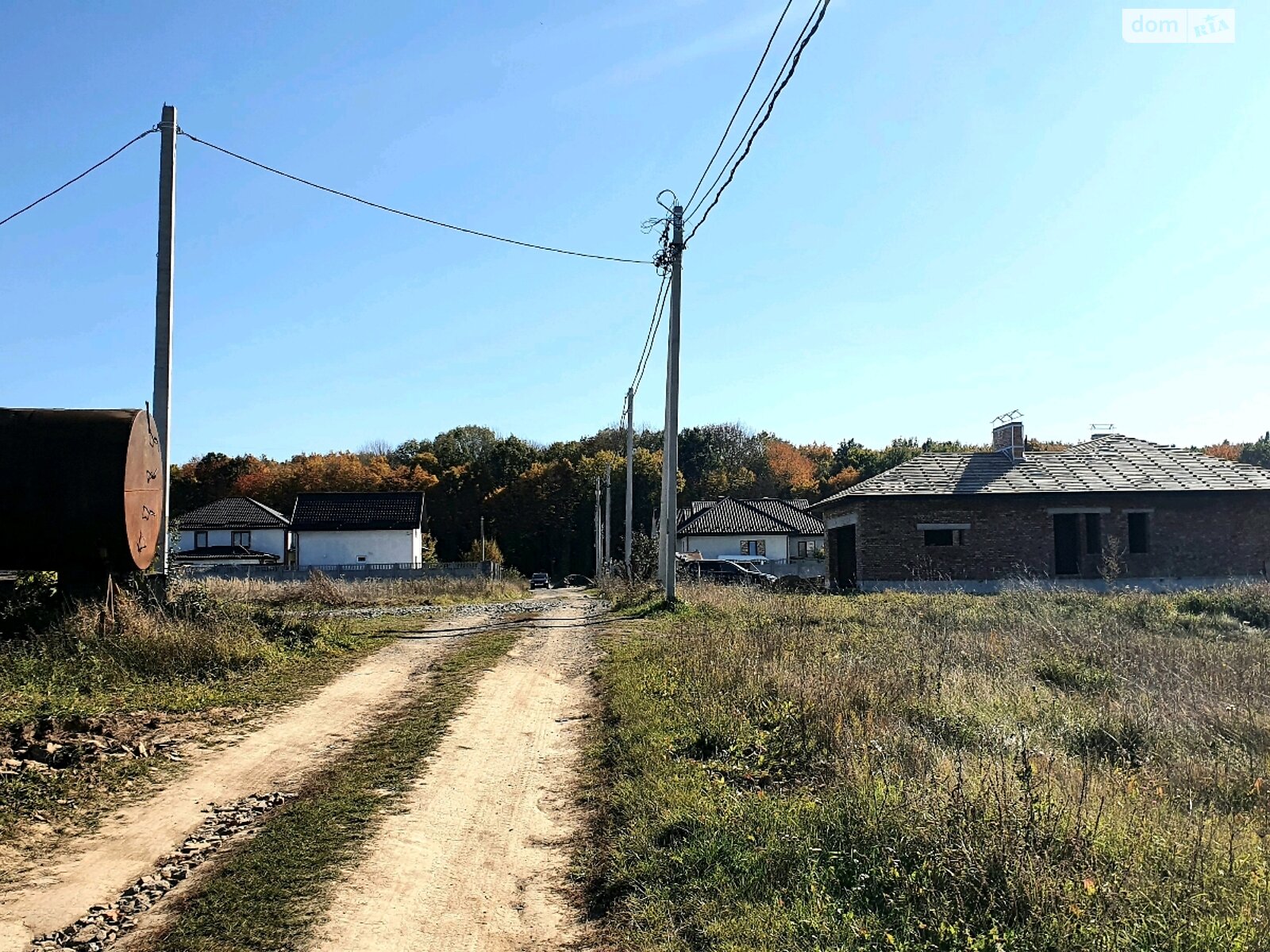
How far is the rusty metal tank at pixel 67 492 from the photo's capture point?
1111 cm

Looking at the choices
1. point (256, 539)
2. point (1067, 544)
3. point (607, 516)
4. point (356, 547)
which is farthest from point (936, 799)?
point (256, 539)

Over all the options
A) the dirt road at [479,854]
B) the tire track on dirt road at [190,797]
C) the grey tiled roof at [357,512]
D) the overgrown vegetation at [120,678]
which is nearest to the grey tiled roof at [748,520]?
the grey tiled roof at [357,512]

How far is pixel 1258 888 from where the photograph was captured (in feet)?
13.3

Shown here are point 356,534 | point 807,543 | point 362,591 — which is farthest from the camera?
point 807,543

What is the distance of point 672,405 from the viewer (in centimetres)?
2055

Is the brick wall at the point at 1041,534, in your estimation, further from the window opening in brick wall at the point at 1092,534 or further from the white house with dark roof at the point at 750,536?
the white house with dark roof at the point at 750,536

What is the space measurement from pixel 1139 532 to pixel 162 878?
31.9 meters

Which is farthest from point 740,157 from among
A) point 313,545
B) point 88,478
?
point 313,545

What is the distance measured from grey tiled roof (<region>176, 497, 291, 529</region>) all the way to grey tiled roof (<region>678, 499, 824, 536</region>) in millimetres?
24887

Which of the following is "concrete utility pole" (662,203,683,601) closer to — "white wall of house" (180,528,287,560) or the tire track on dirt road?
the tire track on dirt road

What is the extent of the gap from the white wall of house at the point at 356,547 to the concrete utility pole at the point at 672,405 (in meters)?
37.5

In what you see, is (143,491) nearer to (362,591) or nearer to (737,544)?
(362,591)

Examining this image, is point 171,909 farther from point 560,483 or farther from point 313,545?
point 560,483

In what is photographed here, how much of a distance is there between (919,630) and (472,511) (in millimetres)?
70734
